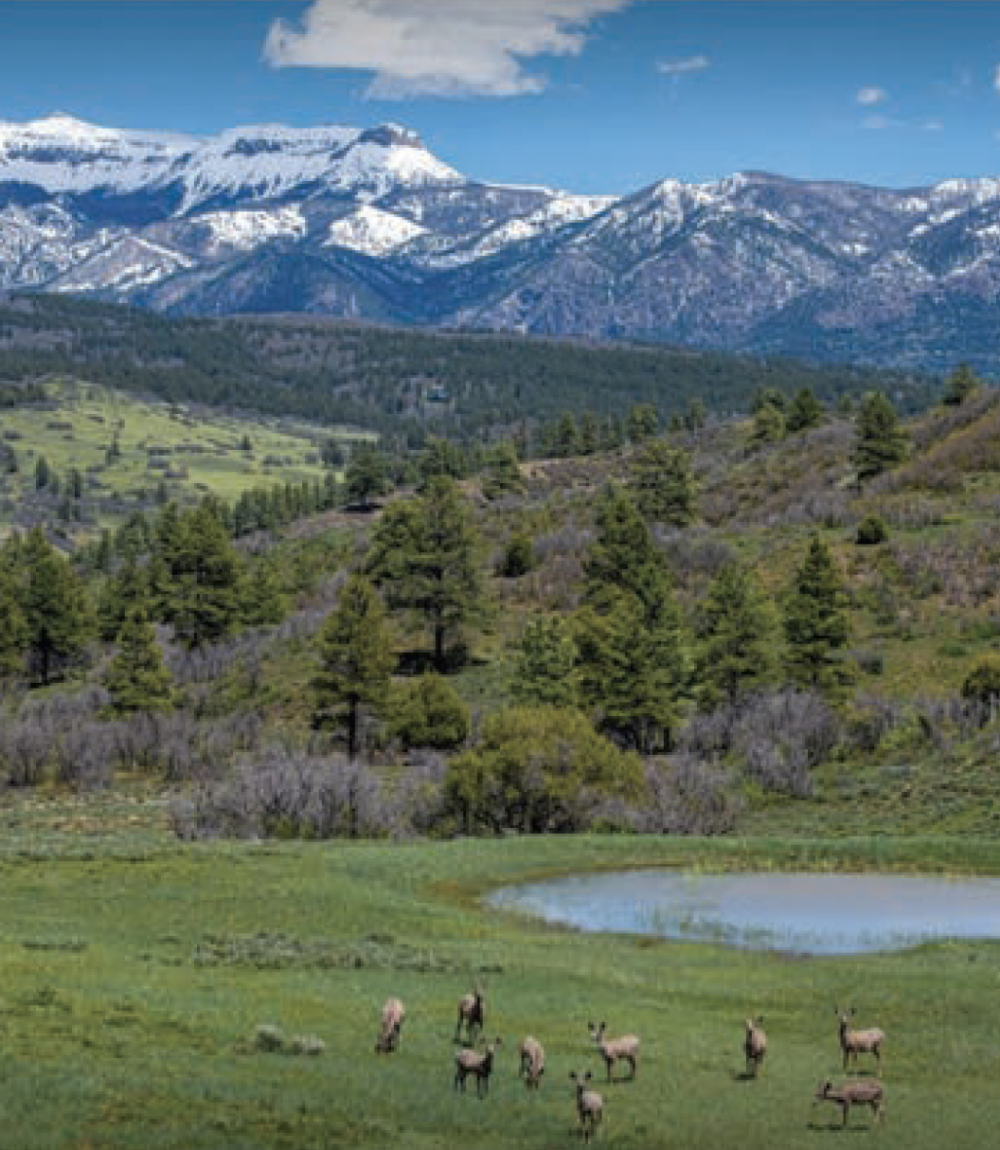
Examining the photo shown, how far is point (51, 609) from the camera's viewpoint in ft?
371

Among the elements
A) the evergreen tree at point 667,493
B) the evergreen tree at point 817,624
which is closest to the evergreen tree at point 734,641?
the evergreen tree at point 817,624

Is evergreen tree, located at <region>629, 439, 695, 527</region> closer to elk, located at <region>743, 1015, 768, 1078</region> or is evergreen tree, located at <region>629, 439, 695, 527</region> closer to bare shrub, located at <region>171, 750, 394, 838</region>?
bare shrub, located at <region>171, 750, 394, 838</region>

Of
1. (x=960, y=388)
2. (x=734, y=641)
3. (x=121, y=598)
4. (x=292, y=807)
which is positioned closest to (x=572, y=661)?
(x=734, y=641)

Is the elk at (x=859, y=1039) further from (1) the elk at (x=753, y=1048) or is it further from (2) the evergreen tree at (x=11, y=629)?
(2) the evergreen tree at (x=11, y=629)

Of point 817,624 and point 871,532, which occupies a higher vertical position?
point 871,532

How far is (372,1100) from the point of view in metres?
24.5

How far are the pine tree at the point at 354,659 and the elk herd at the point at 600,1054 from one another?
52.6 m

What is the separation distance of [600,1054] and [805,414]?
14058cm

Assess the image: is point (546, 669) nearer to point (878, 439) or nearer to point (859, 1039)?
point (878, 439)

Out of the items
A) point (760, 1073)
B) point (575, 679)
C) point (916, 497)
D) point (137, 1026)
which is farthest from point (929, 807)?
point (916, 497)

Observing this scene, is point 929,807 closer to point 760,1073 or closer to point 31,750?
point 760,1073

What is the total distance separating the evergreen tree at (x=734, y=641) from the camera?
78.6 m

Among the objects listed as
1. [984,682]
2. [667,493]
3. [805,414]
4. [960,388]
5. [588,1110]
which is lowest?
[588,1110]

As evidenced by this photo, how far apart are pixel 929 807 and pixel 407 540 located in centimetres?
4336
